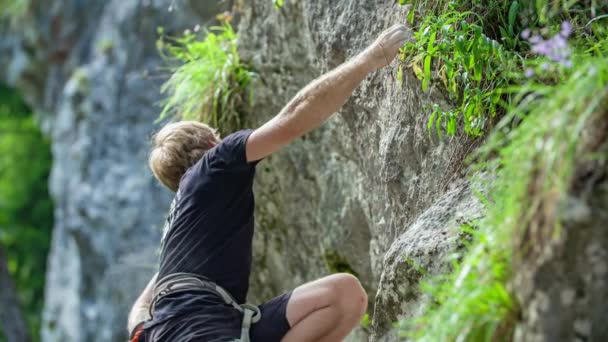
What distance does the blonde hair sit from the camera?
4531 mm

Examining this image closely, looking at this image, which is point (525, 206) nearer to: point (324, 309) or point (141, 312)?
point (324, 309)

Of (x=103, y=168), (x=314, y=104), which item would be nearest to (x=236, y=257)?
(x=314, y=104)

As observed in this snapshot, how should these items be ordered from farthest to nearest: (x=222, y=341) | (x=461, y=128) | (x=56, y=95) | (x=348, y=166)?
(x=56, y=95) < (x=348, y=166) < (x=461, y=128) < (x=222, y=341)

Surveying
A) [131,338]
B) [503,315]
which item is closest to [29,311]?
[131,338]

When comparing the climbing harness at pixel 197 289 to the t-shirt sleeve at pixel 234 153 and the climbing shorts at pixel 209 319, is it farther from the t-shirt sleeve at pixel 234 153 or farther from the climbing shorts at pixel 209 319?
the t-shirt sleeve at pixel 234 153

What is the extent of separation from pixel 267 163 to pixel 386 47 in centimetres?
244

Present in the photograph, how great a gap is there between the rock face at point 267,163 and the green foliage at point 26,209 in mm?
4279

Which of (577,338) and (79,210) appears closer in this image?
(577,338)

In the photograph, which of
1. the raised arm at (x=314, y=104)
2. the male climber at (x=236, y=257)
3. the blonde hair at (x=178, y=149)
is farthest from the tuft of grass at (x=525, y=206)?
the blonde hair at (x=178, y=149)

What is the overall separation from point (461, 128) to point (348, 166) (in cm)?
163

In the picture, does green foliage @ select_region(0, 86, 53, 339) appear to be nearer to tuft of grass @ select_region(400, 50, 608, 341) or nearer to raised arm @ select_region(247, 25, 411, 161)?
raised arm @ select_region(247, 25, 411, 161)

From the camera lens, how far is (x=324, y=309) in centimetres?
390

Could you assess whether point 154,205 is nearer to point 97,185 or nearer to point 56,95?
point 97,185

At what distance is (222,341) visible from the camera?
3.74 metres
